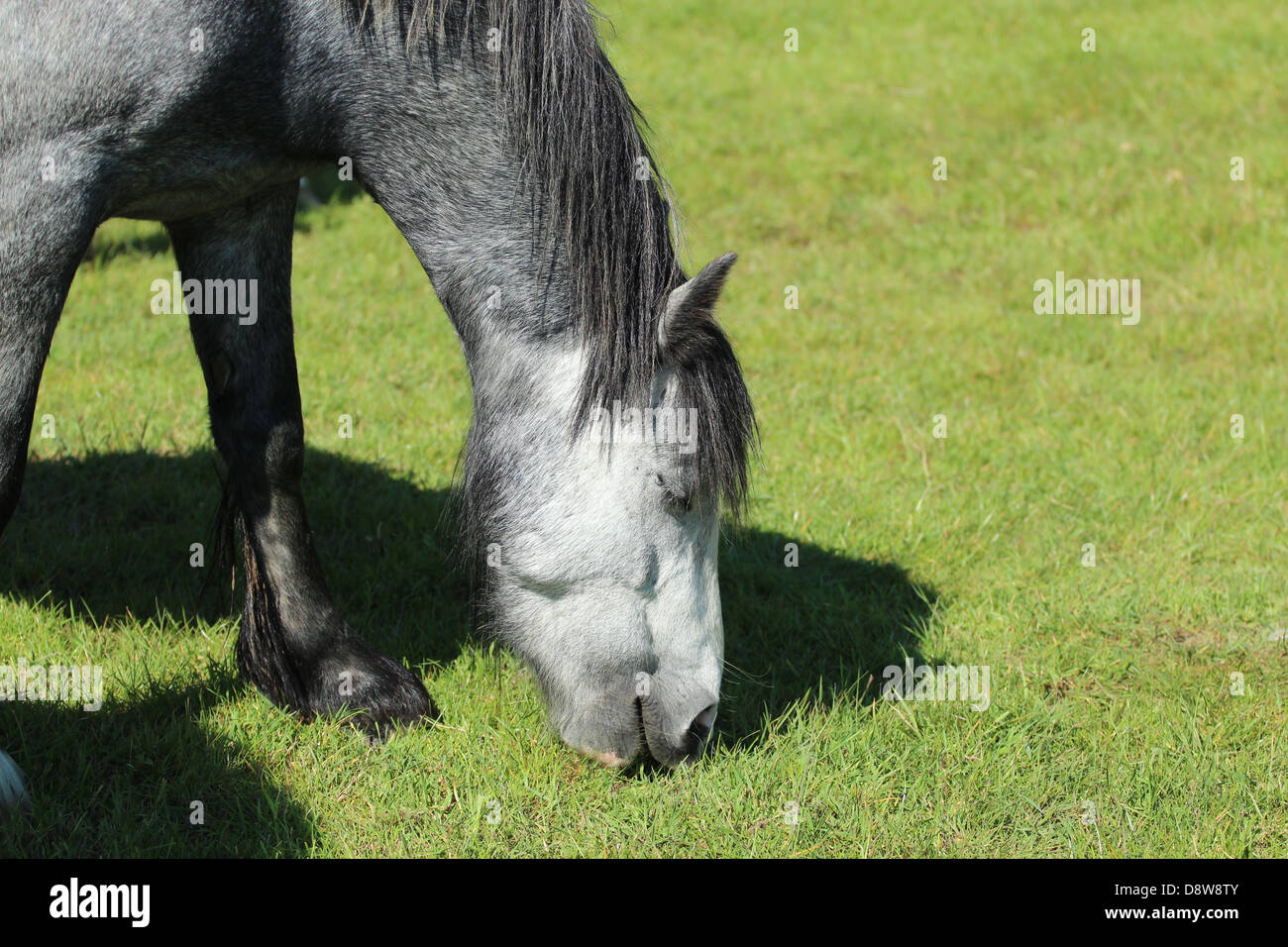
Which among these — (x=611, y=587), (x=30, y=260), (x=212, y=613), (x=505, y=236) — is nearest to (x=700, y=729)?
(x=611, y=587)

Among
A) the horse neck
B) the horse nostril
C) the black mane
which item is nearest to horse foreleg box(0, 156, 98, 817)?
the horse neck

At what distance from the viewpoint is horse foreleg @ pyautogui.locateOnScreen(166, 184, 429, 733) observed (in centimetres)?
395

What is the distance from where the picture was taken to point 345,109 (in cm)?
330

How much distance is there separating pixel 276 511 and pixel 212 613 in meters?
0.69

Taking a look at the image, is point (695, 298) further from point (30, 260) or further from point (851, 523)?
point (851, 523)

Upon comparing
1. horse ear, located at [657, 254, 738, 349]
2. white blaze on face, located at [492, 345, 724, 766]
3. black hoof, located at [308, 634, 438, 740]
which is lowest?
black hoof, located at [308, 634, 438, 740]

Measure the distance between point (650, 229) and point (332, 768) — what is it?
1.80 m

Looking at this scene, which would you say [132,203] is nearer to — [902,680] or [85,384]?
[902,680]

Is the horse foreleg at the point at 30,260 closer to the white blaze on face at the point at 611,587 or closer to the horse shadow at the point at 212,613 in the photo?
the horse shadow at the point at 212,613

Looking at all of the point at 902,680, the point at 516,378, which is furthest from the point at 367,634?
the point at 902,680

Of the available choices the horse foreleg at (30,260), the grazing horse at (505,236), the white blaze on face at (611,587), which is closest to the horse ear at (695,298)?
the grazing horse at (505,236)

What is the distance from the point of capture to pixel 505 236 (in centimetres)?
331

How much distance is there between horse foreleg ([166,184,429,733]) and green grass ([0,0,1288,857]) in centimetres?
17

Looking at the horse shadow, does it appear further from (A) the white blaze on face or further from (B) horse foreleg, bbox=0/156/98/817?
(B) horse foreleg, bbox=0/156/98/817
